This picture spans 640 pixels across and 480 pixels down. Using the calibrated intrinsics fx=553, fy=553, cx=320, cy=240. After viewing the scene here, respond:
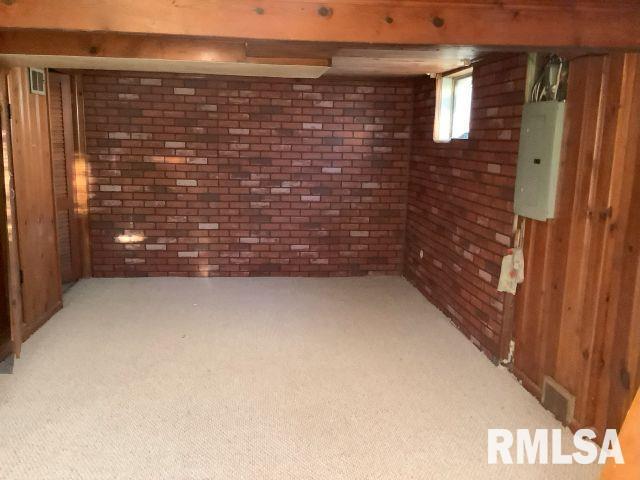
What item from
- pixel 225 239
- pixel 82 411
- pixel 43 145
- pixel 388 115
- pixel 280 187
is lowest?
pixel 82 411

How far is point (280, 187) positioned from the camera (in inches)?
239

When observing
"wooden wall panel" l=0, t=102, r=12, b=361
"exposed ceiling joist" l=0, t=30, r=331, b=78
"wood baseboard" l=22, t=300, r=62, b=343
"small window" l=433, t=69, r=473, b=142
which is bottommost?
"wood baseboard" l=22, t=300, r=62, b=343

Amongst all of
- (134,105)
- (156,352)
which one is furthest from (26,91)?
(156,352)

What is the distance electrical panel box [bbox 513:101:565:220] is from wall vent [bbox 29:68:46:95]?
3.75 metres

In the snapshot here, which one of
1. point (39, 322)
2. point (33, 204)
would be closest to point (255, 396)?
point (39, 322)

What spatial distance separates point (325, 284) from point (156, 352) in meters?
2.32

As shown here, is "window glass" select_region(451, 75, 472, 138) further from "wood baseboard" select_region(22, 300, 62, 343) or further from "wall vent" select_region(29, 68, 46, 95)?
"wood baseboard" select_region(22, 300, 62, 343)

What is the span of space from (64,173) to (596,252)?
4971 millimetres

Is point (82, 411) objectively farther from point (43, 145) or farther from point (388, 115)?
point (388, 115)

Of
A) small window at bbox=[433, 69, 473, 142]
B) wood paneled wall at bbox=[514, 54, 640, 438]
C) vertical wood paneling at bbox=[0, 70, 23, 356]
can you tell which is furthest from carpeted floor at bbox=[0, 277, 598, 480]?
small window at bbox=[433, 69, 473, 142]

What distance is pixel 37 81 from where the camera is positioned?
4.54m

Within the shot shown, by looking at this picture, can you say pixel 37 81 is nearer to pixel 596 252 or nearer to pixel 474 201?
pixel 474 201

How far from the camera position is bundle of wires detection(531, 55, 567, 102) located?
3.19 m

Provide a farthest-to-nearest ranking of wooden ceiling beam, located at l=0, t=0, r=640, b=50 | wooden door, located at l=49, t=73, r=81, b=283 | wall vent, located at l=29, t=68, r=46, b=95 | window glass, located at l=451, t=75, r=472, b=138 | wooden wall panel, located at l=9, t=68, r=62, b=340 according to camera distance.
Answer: wooden door, located at l=49, t=73, r=81, b=283 < window glass, located at l=451, t=75, r=472, b=138 < wall vent, located at l=29, t=68, r=46, b=95 < wooden wall panel, located at l=9, t=68, r=62, b=340 < wooden ceiling beam, located at l=0, t=0, r=640, b=50
